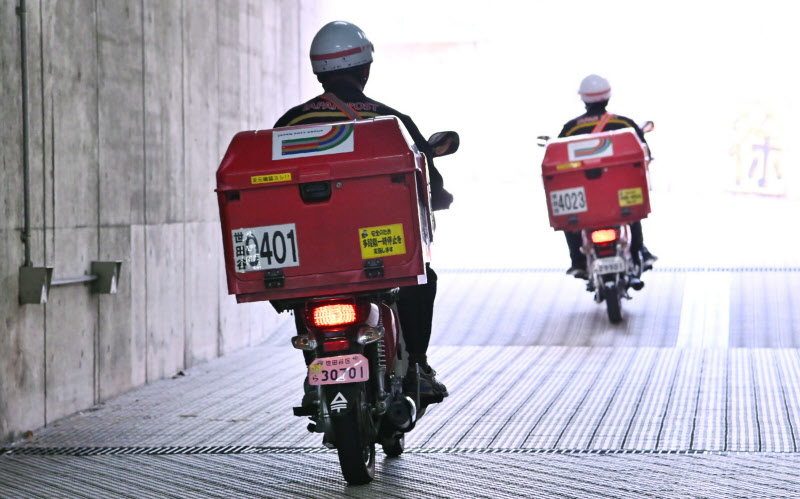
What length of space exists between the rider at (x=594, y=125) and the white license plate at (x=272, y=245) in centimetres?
565

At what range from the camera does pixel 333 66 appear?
4863 millimetres

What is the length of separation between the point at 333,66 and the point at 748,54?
59.1 feet

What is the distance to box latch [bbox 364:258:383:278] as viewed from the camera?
166 inches

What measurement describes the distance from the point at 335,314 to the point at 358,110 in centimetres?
90

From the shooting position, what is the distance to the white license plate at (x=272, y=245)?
4262 millimetres

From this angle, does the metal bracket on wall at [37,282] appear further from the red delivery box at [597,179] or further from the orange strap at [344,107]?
the red delivery box at [597,179]

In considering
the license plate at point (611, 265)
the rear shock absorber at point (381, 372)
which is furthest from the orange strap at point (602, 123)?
the rear shock absorber at point (381, 372)

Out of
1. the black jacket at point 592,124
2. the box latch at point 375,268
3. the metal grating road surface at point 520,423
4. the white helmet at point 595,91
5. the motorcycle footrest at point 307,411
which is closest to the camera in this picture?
the box latch at point 375,268

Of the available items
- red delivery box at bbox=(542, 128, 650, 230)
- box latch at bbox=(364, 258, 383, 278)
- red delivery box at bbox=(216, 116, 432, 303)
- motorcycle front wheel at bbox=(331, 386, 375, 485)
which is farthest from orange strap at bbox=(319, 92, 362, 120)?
red delivery box at bbox=(542, 128, 650, 230)

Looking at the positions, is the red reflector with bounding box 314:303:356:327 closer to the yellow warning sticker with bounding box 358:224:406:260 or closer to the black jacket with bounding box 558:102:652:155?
the yellow warning sticker with bounding box 358:224:406:260

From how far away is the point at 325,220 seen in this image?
425cm

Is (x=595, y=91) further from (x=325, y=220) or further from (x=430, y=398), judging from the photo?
(x=325, y=220)

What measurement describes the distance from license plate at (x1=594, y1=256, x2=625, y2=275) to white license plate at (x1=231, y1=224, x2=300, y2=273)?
5295mm

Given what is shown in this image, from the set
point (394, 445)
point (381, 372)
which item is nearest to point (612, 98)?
point (394, 445)
